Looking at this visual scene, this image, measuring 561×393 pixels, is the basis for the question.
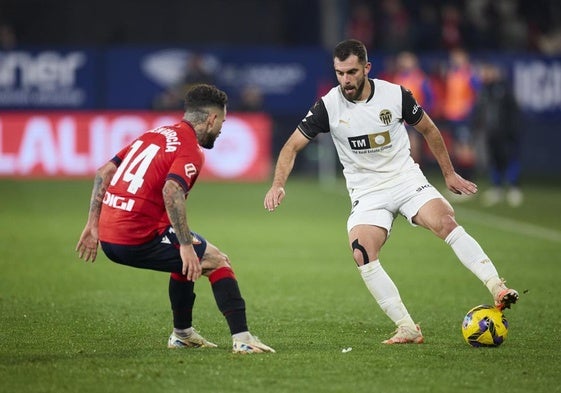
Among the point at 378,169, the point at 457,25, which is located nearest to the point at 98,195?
the point at 378,169

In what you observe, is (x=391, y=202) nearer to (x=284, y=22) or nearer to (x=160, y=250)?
(x=160, y=250)

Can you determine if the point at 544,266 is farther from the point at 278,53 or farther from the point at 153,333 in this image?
the point at 278,53

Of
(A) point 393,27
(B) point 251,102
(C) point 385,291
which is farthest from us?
(A) point 393,27

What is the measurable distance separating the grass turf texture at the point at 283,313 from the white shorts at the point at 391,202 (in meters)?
0.86

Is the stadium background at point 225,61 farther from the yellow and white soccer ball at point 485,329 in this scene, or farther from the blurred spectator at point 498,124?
the yellow and white soccer ball at point 485,329

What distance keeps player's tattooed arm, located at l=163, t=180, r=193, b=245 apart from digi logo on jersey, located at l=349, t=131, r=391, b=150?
187cm

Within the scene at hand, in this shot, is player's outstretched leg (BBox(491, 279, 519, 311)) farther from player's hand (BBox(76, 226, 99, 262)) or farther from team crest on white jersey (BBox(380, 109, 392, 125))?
player's hand (BBox(76, 226, 99, 262))

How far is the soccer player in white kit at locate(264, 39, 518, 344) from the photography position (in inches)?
328

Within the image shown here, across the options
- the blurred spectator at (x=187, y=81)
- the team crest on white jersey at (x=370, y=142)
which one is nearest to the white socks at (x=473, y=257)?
the team crest on white jersey at (x=370, y=142)

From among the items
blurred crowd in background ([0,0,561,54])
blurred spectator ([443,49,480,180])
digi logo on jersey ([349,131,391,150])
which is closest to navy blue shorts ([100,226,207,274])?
digi logo on jersey ([349,131,391,150])

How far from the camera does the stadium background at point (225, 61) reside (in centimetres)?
2455

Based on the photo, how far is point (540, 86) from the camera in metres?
27.2

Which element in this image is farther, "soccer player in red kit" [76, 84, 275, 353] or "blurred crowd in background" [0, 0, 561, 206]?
"blurred crowd in background" [0, 0, 561, 206]

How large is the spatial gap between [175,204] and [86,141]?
697 inches
